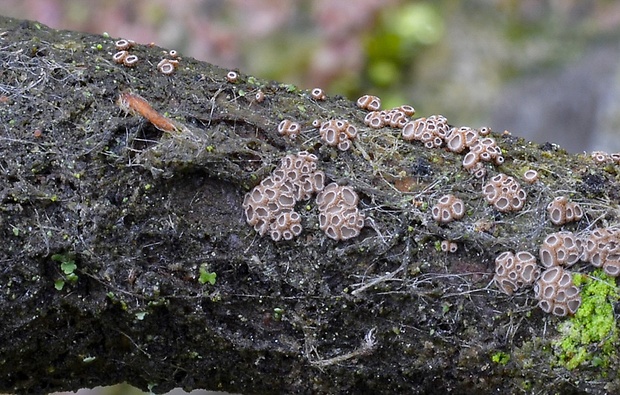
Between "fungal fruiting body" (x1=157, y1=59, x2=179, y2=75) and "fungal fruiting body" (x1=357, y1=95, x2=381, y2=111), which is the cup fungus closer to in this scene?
"fungal fruiting body" (x1=357, y1=95, x2=381, y2=111)

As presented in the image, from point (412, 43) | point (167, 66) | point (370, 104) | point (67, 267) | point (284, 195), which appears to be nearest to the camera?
point (67, 267)

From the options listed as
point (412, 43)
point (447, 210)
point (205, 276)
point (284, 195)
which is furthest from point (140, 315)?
point (412, 43)

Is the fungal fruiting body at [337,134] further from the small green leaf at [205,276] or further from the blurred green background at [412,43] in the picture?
the blurred green background at [412,43]

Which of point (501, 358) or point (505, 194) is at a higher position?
point (505, 194)

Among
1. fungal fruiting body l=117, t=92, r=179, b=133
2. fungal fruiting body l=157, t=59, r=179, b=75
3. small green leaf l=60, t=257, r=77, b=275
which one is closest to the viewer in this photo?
small green leaf l=60, t=257, r=77, b=275

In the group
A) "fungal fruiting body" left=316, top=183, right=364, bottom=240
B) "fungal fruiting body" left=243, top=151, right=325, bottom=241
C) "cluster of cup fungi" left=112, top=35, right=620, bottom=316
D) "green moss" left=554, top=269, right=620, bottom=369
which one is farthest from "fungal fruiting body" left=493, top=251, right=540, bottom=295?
"fungal fruiting body" left=243, top=151, right=325, bottom=241

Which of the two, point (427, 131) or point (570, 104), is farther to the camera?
point (570, 104)

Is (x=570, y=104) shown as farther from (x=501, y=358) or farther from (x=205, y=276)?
(x=205, y=276)

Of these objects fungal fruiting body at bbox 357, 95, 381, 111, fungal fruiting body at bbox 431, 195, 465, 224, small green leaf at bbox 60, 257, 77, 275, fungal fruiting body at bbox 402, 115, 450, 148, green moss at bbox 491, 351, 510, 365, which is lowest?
small green leaf at bbox 60, 257, 77, 275
